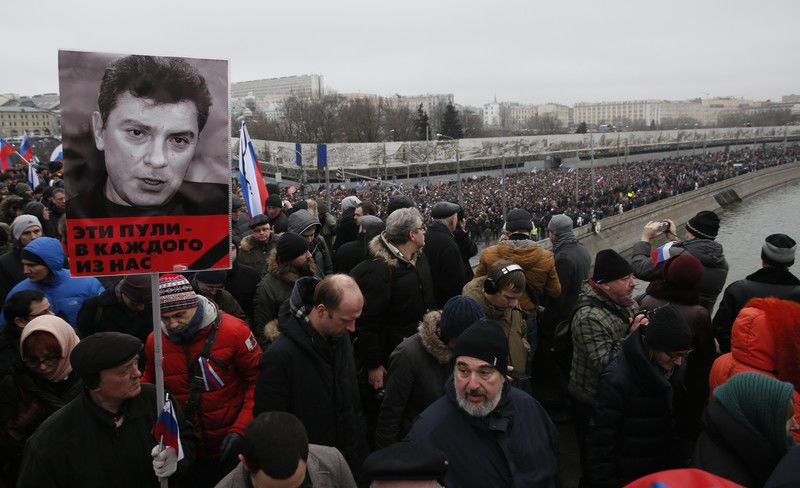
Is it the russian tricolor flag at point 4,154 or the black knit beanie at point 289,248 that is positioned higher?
the russian tricolor flag at point 4,154

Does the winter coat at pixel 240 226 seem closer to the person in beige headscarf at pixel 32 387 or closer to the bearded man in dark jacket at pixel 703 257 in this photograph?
the person in beige headscarf at pixel 32 387

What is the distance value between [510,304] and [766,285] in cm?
175

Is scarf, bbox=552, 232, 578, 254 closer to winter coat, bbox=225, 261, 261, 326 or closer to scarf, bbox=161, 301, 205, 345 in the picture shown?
winter coat, bbox=225, 261, 261, 326

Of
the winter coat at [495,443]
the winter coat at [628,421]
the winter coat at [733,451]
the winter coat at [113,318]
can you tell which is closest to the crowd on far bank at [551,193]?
the winter coat at [113,318]

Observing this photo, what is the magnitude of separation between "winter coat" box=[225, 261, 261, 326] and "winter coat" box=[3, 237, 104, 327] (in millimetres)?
1040

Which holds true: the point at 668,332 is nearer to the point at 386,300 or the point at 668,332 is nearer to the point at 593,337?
the point at 593,337

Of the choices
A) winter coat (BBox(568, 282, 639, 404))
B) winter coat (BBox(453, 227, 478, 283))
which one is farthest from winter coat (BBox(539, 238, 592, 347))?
winter coat (BBox(568, 282, 639, 404))

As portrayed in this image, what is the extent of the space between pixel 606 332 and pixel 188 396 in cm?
242

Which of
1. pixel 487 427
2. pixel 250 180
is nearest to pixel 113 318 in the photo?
pixel 487 427

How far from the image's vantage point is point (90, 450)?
259 centimetres

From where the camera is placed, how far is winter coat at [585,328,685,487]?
3176 mm

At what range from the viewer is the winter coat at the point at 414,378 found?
3303 millimetres

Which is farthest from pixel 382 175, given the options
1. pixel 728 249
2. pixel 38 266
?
pixel 38 266

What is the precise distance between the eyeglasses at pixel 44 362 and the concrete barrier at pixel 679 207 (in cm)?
1731
